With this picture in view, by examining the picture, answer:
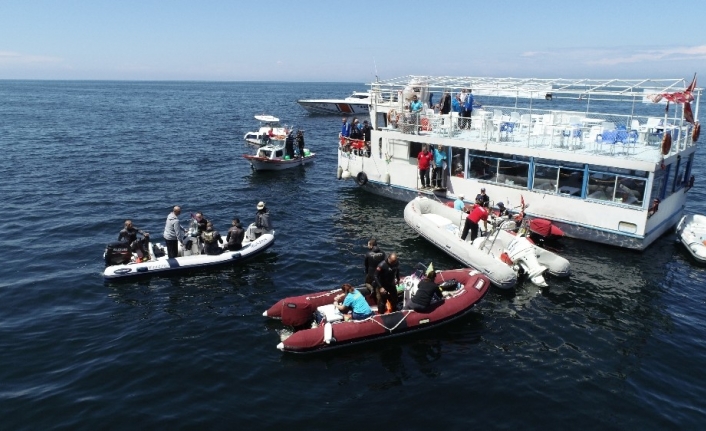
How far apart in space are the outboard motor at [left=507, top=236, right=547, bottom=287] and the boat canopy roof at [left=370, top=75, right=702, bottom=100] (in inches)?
283

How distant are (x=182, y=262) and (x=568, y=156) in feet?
49.8

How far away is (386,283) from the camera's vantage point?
14.1 metres

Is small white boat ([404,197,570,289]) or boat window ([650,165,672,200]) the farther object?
boat window ([650,165,672,200])

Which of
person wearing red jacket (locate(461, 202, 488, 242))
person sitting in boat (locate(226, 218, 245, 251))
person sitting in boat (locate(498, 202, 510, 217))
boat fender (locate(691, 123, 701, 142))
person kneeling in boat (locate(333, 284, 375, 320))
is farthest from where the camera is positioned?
boat fender (locate(691, 123, 701, 142))

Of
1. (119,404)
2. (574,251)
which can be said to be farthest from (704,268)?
(119,404)

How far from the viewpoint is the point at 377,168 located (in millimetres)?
28000

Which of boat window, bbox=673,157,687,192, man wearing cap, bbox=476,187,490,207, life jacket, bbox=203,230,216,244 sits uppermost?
boat window, bbox=673,157,687,192

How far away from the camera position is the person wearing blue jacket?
24.9 meters

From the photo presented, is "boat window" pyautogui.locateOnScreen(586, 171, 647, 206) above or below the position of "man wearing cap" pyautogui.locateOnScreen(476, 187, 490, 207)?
above

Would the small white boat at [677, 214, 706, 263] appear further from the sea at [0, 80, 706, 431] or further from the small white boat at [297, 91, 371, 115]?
the small white boat at [297, 91, 371, 115]

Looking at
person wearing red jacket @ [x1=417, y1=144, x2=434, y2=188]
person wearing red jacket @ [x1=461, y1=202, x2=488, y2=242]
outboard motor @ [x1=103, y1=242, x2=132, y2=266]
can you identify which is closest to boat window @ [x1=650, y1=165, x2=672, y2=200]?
person wearing red jacket @ [x1=461, y1=202, x2=488, y2=242]

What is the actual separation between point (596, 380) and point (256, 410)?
317 inches

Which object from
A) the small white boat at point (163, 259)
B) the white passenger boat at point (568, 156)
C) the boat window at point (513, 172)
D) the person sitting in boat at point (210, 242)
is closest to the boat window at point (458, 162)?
the white passenger boat at point (568, 156)

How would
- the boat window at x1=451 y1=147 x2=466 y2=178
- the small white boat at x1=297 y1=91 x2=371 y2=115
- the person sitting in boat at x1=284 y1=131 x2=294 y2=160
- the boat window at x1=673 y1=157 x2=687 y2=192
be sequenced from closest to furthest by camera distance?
the boat window at x1=673 y1=157 x2=687 y2=192 < the boat window at x1=451 y1=147 x2=466 y2=178 < the person sitting in boat at x1=284 y1=131 x2=294 y2=160 < the small white boat at x1=297 y1=91 x2=371 y2=115
